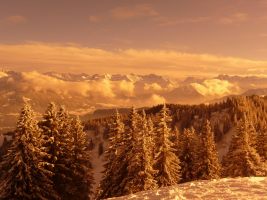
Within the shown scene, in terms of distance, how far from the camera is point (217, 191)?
22375 millimetres

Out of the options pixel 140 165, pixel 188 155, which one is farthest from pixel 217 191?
pixel 188 155

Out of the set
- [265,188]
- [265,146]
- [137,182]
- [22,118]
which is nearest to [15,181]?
[22,118]

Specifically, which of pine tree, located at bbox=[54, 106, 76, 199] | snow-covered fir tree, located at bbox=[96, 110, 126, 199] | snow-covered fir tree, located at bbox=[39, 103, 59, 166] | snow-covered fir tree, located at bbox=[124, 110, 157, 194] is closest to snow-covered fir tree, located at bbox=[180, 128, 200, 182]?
snow-covered fir tree, located at bbox=[96, 110, 126, 199]

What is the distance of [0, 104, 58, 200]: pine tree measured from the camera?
34531mm

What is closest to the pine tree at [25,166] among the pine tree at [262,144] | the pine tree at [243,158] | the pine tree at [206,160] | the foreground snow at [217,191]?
the foreground snow at [217,191]

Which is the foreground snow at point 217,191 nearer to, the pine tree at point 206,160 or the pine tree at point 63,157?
the pine tree at point 63,157

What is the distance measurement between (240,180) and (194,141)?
34048 mm

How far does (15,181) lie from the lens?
114ft

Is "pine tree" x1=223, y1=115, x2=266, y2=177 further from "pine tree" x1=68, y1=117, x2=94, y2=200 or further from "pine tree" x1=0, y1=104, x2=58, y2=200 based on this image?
"pine tree" x1=0, y1=104, x2=58, y2=200

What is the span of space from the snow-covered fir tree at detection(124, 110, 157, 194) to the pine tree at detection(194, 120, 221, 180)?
1778 cm

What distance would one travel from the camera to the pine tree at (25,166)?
34.5 m

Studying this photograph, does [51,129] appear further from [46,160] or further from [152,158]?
[152,158]

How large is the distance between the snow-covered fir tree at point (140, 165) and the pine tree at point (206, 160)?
58.3ft

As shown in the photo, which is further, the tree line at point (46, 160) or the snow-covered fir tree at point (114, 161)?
the snow-covered fir tree at point (114, 161)
